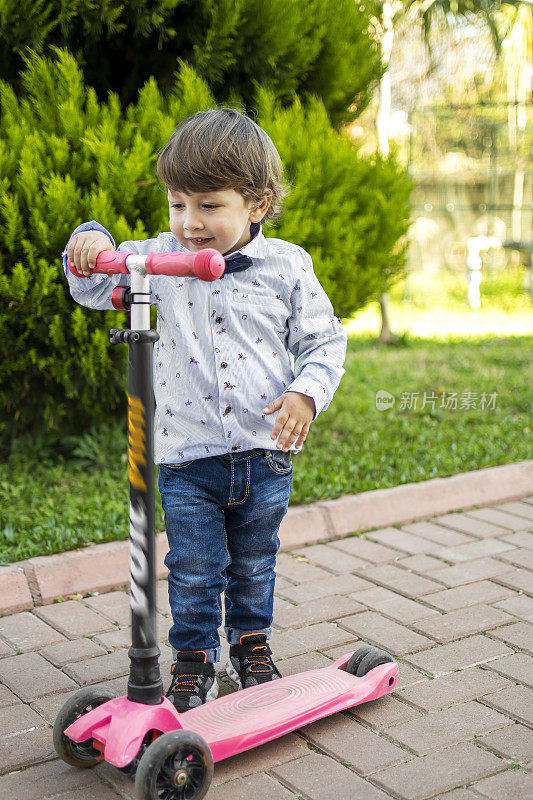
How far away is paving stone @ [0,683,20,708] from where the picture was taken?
2.43m

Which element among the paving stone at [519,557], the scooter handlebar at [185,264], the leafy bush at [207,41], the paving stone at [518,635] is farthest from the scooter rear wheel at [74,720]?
the leafy bush at [207,41]

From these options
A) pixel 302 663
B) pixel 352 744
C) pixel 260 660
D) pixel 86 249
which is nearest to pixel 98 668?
pixel 260 660

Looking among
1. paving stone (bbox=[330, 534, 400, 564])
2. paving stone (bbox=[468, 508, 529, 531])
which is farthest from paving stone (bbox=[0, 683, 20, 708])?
paving stone (bbox=[468, 508, 529, 531])

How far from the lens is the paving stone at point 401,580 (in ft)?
10.7

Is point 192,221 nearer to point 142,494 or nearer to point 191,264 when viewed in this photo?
point 191,264

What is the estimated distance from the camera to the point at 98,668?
2.65 meters

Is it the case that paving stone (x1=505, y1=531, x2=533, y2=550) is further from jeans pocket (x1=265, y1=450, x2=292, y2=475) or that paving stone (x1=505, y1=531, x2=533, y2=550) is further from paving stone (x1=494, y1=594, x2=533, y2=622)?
jeans pocket (x1=265, y1=450, x2=292, y2=475)

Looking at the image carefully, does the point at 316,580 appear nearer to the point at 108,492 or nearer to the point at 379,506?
the point at 379,506

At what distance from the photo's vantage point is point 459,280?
42.2ft

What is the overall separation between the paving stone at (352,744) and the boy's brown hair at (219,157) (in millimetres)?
1388

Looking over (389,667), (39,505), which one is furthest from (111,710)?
(39,505)

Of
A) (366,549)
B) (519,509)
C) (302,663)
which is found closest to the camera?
(302,663)

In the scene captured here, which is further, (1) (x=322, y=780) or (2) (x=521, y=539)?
(2) (x=521, y=539)

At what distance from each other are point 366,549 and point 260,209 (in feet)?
6.04
